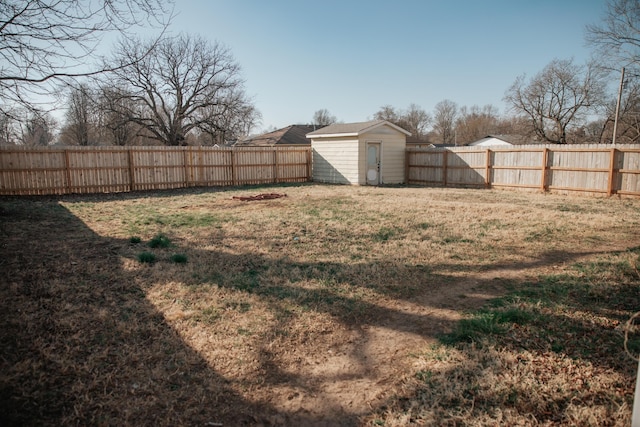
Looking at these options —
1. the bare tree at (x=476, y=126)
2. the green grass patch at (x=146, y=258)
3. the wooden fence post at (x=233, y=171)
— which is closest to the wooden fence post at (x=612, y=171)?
the green grass patch at (x=146, y=258)

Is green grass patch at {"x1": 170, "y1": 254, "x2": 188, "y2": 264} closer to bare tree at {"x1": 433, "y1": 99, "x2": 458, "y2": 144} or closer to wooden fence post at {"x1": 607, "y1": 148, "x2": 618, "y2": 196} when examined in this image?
wooden fence post at {"x1": 607, "y1": 148, "x2": 618, "y2": 196}

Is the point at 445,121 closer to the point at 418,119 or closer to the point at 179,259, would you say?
the point at 418,119

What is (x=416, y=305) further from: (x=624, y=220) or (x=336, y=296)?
(x=624, y=220)

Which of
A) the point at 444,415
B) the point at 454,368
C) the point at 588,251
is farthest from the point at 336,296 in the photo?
the point at 588,251

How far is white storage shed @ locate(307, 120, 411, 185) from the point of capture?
17469mm

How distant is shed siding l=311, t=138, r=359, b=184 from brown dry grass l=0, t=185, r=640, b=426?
10.5m

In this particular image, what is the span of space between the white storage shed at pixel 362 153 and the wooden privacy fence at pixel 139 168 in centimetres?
143

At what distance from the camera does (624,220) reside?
8.41 m

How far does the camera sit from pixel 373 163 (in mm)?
17938

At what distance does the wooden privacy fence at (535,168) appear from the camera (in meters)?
12.3

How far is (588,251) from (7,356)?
7.27 meters

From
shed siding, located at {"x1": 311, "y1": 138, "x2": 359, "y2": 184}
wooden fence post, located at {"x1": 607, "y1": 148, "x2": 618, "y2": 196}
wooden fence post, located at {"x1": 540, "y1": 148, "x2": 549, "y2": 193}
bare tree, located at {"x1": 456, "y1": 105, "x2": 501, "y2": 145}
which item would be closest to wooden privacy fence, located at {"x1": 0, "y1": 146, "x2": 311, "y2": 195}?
shed siding, located at {"x1": 311, "y1": 138, "x2": 359, "y2": 184}

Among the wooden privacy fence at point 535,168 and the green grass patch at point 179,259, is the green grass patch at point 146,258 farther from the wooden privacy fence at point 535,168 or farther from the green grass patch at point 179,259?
the wooden privacy fence at point 535,168

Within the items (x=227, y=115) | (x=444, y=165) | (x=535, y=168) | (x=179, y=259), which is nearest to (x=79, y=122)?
(x=227, y=115)
